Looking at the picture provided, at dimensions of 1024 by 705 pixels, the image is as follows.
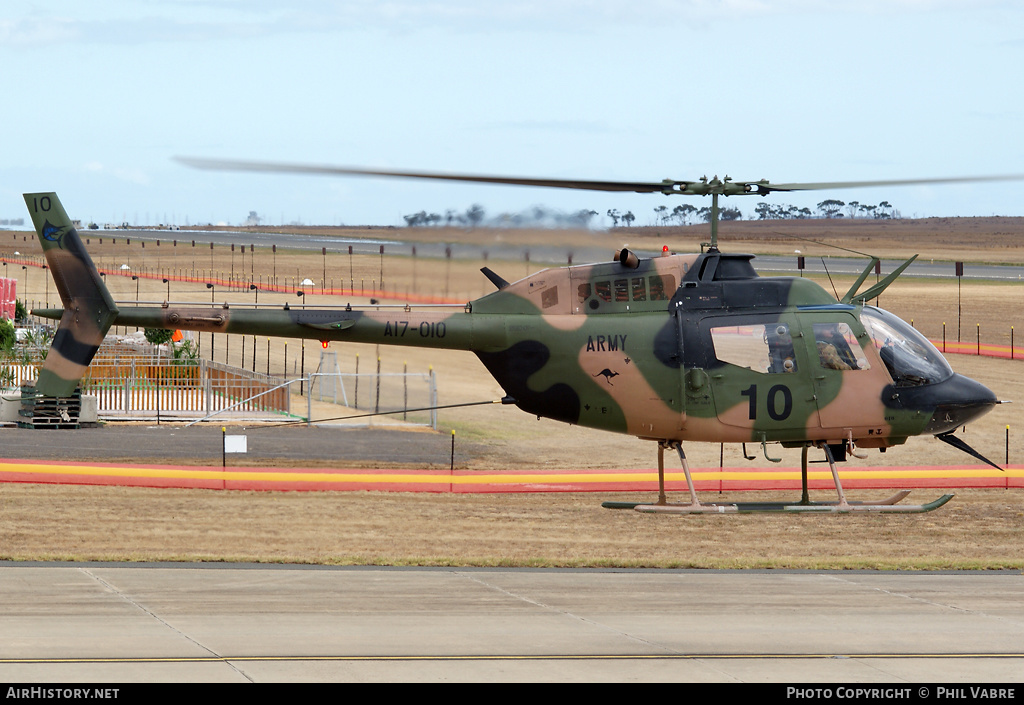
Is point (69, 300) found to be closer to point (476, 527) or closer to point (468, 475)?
point (476, 527)

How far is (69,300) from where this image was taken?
18.3 metres

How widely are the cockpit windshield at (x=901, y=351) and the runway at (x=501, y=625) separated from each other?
3.09 metres

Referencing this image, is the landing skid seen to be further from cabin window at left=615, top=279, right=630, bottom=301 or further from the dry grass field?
cabin window at left=615, top=279, right=630, bottom=301

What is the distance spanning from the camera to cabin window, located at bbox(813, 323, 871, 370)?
17594 millimetres

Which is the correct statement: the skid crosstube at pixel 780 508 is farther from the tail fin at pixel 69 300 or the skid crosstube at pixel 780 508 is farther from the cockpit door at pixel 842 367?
the tail fin at pixel 69 300

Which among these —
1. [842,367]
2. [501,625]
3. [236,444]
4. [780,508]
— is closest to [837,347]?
[842,367]

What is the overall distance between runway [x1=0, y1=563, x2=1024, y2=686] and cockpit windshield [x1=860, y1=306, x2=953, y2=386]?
3.09 metres

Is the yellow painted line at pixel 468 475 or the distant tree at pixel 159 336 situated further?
the distant tree at pixel 159 336

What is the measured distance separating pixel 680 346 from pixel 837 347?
2375 millimetres

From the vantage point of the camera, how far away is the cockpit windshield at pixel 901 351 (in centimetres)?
1769

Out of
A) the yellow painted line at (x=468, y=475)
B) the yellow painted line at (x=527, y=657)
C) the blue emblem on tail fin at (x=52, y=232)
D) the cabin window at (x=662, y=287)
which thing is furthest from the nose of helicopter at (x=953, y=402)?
the blue emblem on tail fin at (x=52, y=232)

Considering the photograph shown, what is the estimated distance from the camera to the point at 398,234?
51.2 feet

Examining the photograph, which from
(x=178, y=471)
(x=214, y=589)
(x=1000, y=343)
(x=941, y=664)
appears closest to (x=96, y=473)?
(x=178, y=471)

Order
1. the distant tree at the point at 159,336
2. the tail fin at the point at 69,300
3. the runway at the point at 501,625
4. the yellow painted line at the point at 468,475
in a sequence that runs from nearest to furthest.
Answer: the runway at the point at 501,625, the tail fin at the point at 69,300, the yellow painted line at the point at 468,475, the distant tree at the point at 159,336
